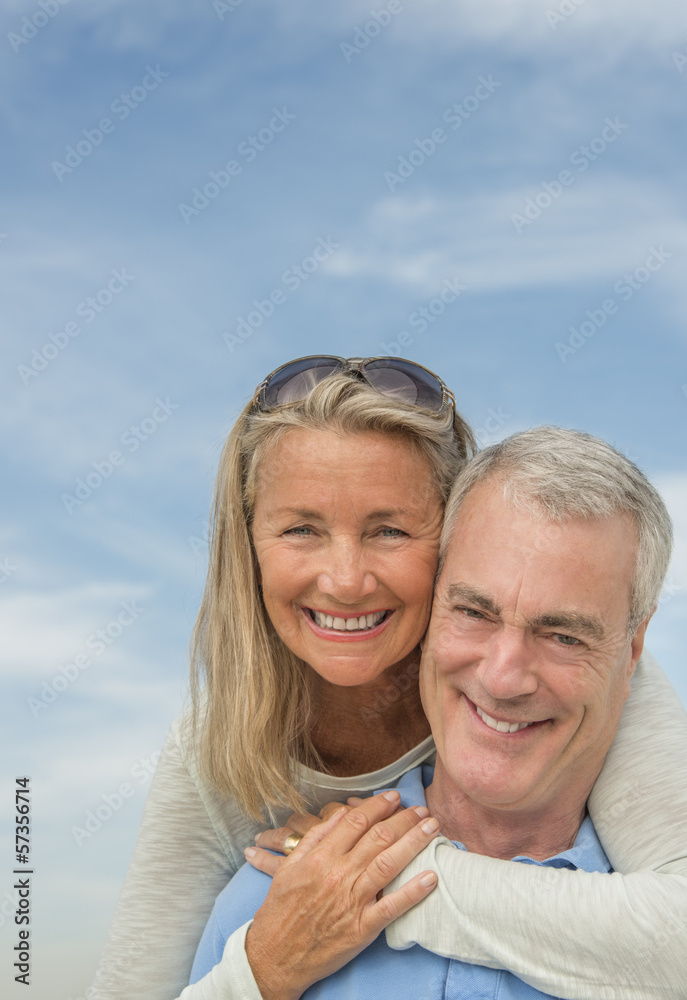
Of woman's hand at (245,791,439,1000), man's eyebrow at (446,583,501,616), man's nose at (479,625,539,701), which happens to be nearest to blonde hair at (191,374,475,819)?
man's eyebrow at (446,583,501,616)

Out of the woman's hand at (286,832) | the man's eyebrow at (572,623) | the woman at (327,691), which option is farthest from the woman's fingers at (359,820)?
the man's eyebrow at (572,623)

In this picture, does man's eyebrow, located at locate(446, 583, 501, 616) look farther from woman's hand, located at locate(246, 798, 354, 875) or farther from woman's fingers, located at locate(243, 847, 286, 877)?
woman's fingers, located at locate(243, 847, 286, 877)

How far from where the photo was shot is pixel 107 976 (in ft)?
14.5

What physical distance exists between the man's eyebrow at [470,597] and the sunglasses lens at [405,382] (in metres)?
0.85

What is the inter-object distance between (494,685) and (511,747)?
283mm

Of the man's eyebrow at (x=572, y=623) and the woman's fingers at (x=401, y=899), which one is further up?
the man's eyebrow at (x=572, y=623)

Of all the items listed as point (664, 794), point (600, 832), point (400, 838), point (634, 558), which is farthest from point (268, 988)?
point (634, 558)

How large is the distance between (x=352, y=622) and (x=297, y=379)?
97cm

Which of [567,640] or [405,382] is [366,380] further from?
[567,640]

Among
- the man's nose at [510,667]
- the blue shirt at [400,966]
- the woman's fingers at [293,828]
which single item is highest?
the man's nose at [510,667]

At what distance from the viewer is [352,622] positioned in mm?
3730

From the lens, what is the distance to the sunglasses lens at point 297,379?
388 cm

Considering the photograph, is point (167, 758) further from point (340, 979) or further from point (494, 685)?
point (494, 685)

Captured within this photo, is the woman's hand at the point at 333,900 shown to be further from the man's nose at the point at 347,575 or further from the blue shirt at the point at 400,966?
the man's nose at the point at 347,575
